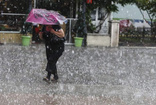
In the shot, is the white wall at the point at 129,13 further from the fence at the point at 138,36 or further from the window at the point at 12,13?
the window at the point at 12,13

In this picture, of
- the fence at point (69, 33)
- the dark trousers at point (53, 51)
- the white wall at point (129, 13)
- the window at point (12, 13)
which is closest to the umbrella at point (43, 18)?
the dark trousers at point (53, 51)

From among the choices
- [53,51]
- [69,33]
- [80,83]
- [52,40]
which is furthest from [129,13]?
[52,40]

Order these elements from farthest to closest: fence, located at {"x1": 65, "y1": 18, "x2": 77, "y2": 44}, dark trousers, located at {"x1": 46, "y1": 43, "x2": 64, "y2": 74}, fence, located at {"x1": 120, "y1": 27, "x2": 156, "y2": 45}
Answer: fence, located at {"x1": 120, "y1": 27, "x2": 156, "y2": 45}
fence, located at {"x1": 65, "y1": 18, "x2": 77, "y2": 44}
dark trousers, located at {"x1": 46, "y1": 43, "x2": 64, "y2": 74}

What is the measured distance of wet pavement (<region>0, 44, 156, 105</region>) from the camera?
21.4 feet

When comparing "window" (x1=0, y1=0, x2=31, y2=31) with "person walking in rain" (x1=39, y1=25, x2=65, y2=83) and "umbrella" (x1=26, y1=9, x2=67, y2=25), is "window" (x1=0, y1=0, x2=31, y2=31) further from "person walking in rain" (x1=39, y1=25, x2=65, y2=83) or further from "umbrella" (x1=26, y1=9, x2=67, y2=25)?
"umbrella" (x1=26, y1=9, x2=67, y2=25)

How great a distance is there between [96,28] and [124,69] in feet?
34.5

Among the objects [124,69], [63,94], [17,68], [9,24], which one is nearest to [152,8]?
[9,24]

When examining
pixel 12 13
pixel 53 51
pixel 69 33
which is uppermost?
pixel 12 13

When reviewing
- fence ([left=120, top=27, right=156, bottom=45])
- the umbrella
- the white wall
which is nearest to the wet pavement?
the umbrella

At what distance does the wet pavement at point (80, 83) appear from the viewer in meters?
6.54

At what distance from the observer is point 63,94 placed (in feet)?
22.7

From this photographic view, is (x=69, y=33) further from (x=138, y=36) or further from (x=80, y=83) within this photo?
(x=80, y=83)

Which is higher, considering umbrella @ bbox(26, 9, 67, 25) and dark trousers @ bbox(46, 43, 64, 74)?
umbrella @ bbox(26, 9, 67, 25)

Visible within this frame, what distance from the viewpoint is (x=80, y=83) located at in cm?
824
